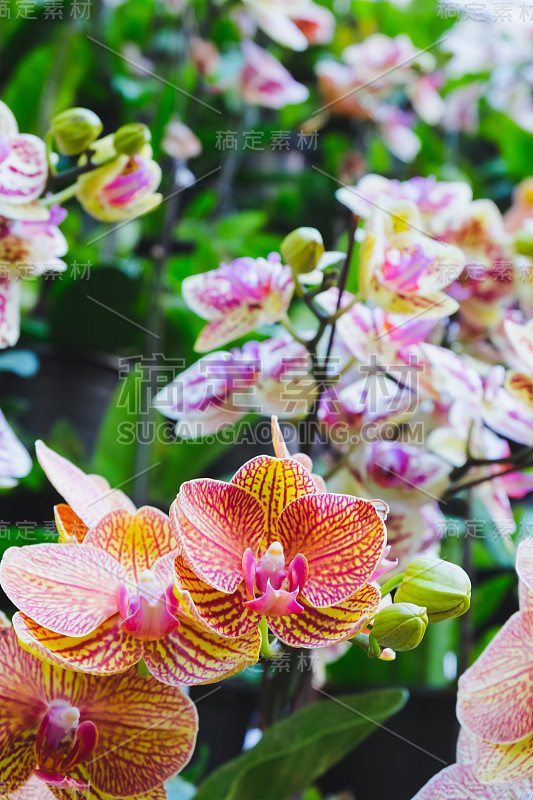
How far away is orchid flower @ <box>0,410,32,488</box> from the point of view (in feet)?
1.36

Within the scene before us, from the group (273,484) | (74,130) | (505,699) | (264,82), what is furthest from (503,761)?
(264,82)

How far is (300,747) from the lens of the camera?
389mm

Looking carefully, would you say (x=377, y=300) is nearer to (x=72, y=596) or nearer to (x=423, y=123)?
(x=72, y=596)

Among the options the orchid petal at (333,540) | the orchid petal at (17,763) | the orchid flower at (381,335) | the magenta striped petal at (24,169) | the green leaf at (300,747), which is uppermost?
the magenta striped petal at (24,169)

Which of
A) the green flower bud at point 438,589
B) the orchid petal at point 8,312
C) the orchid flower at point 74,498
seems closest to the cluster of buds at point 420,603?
the green flower bud at point 438,589

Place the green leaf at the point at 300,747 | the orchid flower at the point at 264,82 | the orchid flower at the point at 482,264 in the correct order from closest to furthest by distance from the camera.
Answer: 1. the green leaf at the point at 300,747
2. the orchid flower at the point at 482,264
3. the orchid flower at the point at 264,82

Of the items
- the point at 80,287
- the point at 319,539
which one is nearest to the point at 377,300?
the point at 319,539

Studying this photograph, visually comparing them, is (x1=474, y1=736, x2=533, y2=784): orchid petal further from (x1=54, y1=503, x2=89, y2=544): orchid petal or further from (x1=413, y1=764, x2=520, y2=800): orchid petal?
(x1=54, y1=503, x2=89, y2=544): orchid petal

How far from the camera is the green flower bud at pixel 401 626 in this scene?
287mm

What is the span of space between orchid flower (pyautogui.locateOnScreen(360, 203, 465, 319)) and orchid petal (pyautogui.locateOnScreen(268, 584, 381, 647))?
0.18 meters

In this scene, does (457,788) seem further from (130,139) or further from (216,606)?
(130,139)

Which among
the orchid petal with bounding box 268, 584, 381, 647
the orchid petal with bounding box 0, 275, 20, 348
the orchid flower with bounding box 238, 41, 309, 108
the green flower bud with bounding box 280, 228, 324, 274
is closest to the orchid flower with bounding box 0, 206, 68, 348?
the orchid petal with bounding box 0, 275, 20, 348

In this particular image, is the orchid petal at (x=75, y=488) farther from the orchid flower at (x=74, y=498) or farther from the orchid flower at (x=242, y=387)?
the orchid flower at (x=242, y=387)

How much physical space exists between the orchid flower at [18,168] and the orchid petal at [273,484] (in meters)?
0.20
